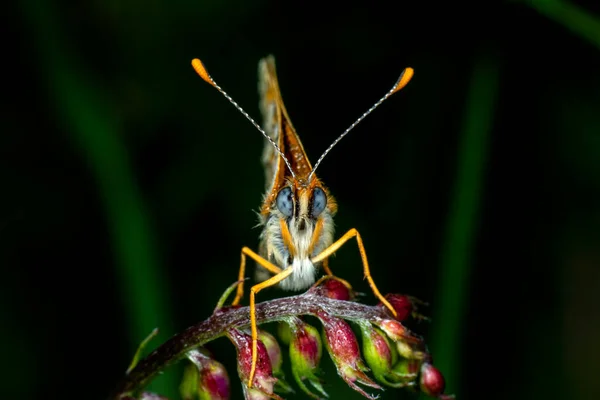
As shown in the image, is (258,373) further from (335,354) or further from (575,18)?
(575,18)

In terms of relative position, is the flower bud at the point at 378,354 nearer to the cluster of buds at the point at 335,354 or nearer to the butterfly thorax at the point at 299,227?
the cluster of buds at the point at 335,354

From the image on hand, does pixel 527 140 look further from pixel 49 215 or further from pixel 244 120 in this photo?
pixel 49 215

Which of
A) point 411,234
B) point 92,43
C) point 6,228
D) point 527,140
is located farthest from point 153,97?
point 527,140

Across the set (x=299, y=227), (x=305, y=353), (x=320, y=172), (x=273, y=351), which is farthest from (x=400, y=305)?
(x=320, y=172)

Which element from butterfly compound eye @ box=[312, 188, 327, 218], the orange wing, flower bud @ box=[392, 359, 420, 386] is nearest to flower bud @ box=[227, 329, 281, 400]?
flower bud @ box=[392, 359, 420, 386]

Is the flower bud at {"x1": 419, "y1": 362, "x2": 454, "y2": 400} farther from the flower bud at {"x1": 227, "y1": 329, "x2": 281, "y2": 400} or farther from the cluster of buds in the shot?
the flower bud at {"x1": 227, "y1": 329, "x2": 281, "y2": 400}
